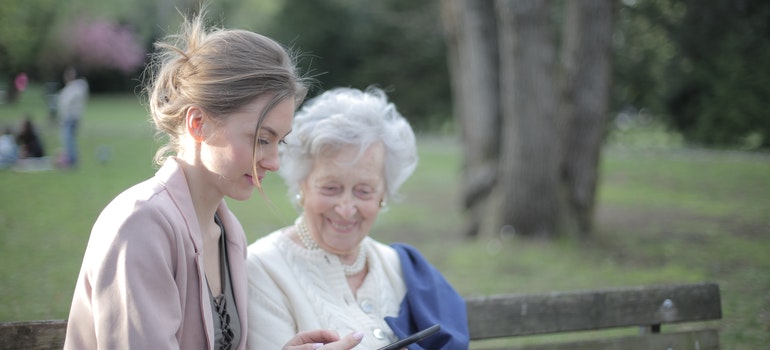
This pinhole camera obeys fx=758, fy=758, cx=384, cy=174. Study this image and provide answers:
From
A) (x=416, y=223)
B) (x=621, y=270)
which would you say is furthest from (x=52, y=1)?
(x=621, y=270)

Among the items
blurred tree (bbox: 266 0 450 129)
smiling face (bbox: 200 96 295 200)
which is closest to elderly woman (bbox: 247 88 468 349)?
smiling face (bbox: 200 96 295 200)

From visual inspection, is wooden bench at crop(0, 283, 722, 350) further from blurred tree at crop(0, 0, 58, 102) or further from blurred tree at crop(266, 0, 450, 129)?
blurred tree at crop(266, 0, 450, 129)

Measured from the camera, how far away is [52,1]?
12438 millimetres

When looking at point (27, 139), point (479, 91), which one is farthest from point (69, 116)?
point (479, 91)

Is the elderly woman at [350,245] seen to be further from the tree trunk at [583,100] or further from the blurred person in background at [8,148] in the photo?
the blurred person in background at [8,148]

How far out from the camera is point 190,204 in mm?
2105

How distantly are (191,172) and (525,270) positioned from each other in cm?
562

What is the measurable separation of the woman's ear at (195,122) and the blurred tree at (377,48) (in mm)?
27118

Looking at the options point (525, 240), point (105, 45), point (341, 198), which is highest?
point (105, 45)

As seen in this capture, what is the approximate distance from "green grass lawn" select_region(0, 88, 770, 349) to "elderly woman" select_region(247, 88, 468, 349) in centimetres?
16

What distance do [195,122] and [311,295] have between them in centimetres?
89

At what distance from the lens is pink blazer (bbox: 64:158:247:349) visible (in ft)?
6.05

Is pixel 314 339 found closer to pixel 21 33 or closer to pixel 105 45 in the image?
pixel 21 33

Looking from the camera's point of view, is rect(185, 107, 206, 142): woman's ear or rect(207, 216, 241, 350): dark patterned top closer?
rect(185, 107, 206, 142): woman's ear
